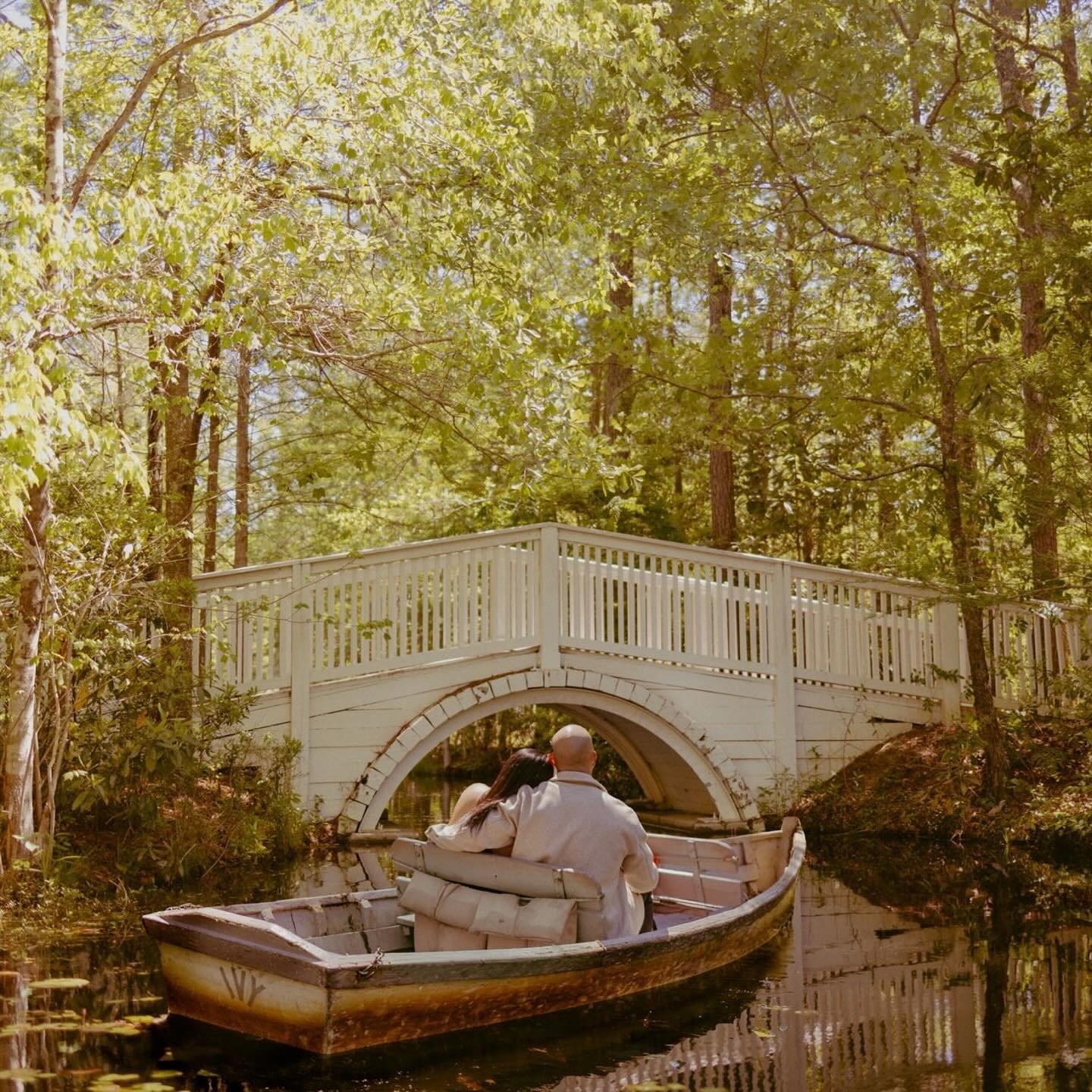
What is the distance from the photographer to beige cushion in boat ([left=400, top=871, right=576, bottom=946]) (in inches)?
255

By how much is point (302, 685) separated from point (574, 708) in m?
3.46

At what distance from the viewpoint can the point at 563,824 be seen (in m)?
6.42

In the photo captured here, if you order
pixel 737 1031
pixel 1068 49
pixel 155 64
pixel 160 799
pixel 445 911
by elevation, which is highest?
pixel 1068 49

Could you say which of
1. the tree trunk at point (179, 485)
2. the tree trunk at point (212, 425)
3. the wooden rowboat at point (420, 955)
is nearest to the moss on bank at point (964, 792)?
the wooden rowboat at point (420, 955)

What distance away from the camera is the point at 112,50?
11.4 m

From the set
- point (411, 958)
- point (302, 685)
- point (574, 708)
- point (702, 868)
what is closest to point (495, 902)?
point (411, 958)

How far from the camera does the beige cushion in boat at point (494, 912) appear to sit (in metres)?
6.47

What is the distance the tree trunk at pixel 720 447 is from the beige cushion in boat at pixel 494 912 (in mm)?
8760

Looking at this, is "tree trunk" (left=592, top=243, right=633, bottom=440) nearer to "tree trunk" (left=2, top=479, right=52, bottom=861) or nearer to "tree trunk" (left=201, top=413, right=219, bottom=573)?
"tree trunk" (left=201, top=413, right=219, bottom=573)

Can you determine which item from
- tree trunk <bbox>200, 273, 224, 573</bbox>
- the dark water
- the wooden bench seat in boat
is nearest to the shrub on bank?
the dark water

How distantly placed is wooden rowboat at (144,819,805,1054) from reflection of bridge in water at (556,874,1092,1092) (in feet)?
1.69

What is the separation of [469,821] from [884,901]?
4.74 metres

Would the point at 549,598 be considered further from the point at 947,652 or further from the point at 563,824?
the point at 563,824

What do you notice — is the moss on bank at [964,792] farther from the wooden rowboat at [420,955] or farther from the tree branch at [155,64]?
the tree branch at [155,64]
